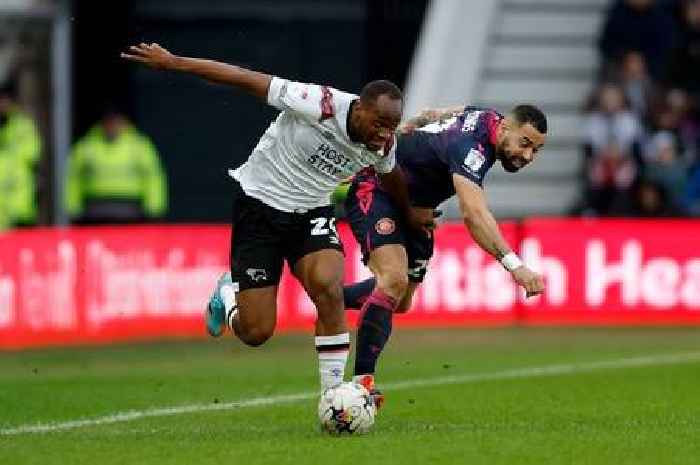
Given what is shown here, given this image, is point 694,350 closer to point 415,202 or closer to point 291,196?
point 415,202

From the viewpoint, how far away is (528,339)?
62.8 ft

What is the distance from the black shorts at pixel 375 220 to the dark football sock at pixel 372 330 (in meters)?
0.43

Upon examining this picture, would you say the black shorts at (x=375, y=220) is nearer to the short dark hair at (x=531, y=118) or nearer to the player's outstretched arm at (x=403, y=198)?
the player's outstretched arm at (x=403, y=198)

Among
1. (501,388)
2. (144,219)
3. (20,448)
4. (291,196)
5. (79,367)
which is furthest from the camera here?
(144,219)

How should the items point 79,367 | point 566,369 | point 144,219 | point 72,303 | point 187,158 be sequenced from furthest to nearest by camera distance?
point 187,158 → point 144,219 → point 72,303 → point 79,367 → point 566,369

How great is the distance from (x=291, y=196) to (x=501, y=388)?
3027 mm

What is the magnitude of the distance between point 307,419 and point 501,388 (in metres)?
2.46

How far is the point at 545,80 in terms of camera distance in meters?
23.7

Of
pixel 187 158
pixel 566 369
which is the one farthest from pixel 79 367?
pixel 187 158

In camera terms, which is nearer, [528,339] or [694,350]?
[694,350]

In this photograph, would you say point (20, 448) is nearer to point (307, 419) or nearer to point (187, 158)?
point (307, 419)

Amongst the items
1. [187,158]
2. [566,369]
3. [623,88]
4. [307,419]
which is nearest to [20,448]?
[307,419]

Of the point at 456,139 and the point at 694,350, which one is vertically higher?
the point at 456,139

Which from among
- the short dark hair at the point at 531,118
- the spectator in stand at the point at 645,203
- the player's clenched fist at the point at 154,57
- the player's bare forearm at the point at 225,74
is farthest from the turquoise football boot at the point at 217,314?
the spectator in stand at the point at 645,203
